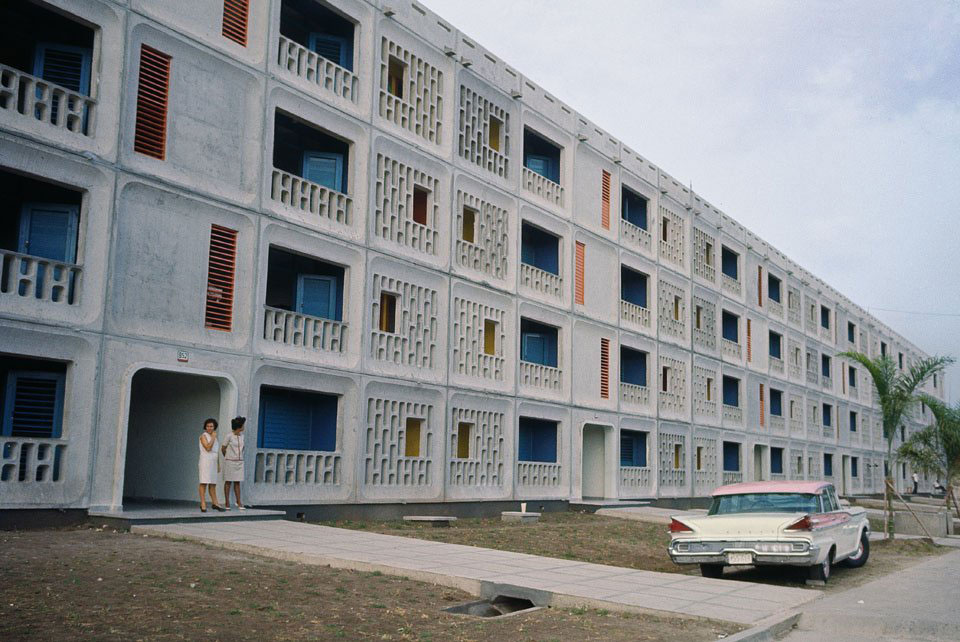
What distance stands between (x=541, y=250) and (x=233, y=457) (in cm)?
1502

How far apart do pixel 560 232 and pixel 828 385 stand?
31.4 meters

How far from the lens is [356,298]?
70.7ft

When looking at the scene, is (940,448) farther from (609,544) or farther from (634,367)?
(609,544)

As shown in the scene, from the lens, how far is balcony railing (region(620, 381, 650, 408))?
32562 millimetres

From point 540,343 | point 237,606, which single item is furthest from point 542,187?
point 237,606

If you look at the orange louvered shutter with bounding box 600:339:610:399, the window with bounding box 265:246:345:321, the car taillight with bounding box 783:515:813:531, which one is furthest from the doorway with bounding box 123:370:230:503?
the orange louvered shutter with bounding box 600:339:610:399

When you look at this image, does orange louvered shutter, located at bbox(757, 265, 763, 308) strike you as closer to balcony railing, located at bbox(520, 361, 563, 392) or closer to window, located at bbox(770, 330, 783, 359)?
window, located at bbox(770, 330, 783, 359)

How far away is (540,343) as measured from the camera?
29875 millimetres

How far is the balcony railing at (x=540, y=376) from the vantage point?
27406mm

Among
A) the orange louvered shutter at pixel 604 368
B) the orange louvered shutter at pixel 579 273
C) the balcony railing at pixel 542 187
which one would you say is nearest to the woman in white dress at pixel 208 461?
the balcony railing at pixel 542 187

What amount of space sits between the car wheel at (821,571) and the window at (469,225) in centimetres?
1364

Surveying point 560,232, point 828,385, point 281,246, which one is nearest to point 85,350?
point 281,246

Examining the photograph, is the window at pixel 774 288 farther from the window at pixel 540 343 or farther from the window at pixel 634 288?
the window at pixel 540 343

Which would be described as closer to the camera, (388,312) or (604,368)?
(388,312)
